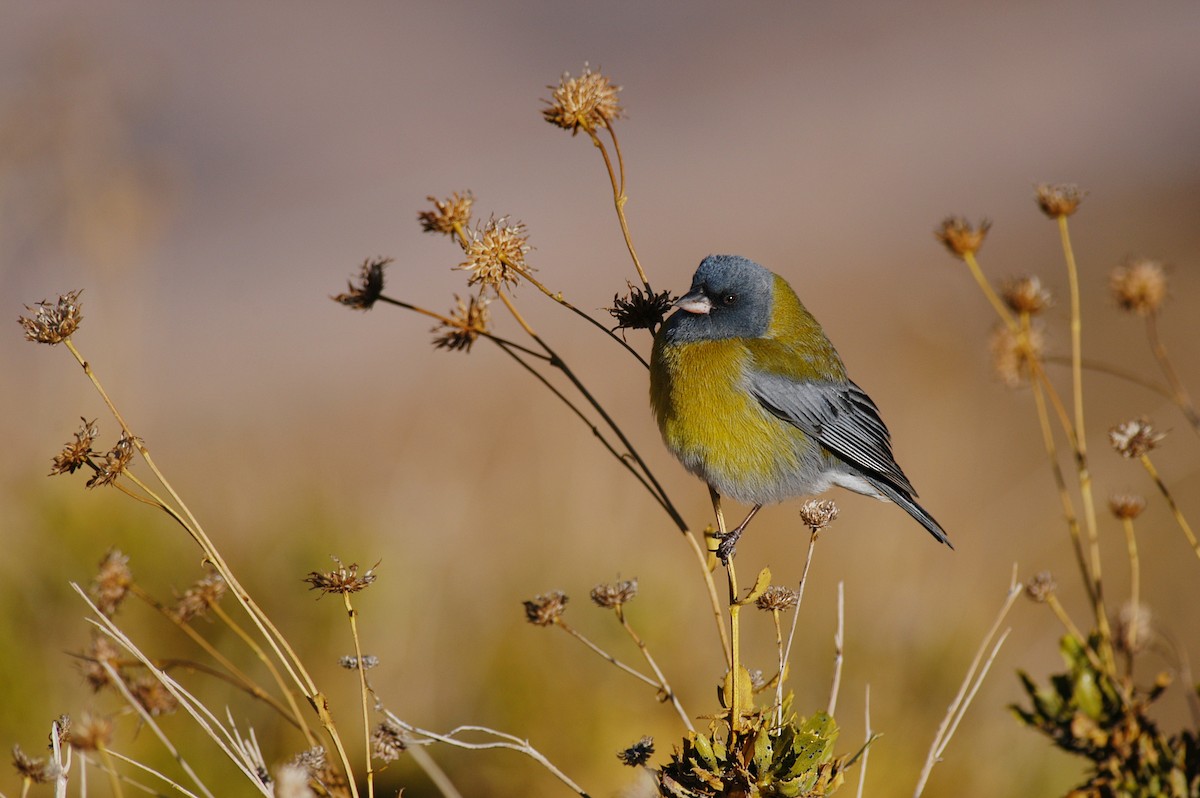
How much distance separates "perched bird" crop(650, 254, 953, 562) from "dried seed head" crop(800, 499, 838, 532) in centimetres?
61

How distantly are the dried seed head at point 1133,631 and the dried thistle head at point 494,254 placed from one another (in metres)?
1.42

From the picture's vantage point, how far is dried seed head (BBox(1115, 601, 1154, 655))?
2234 mm

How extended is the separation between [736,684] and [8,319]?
282 inches

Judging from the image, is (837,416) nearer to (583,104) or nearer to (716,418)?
(716,418)

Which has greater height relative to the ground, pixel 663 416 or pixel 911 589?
pixel 911 589

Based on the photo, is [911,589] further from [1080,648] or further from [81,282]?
[81,282]

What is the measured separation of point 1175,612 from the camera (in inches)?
200

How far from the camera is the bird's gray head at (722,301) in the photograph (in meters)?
3.09

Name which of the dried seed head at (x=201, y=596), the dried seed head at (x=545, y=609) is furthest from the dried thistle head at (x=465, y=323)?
the dried seed head at (x=201, y=596)

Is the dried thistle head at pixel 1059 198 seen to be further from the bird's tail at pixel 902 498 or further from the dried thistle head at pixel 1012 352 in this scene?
the bird's tail at pixel 902 498

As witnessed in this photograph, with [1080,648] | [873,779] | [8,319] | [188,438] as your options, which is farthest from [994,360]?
[8,319]

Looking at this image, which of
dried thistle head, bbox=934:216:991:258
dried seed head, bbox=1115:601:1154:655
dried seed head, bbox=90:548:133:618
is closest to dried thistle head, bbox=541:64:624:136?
dried thistle head, bbox=934:216:991:258

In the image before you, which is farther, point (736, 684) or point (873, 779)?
point (873, 779)

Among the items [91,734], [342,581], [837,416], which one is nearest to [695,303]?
[837,416]
